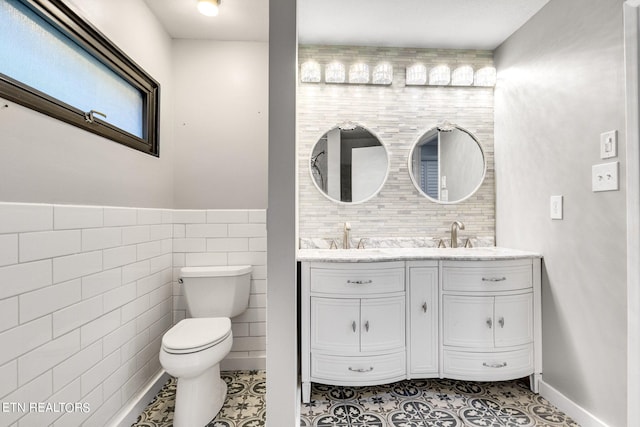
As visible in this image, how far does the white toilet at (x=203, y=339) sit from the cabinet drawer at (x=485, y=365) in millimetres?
1330

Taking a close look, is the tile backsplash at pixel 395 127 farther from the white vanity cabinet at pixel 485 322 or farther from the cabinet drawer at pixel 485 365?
the cabinet drawer at pixel 485 365

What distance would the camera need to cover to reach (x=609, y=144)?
1442 millimetres

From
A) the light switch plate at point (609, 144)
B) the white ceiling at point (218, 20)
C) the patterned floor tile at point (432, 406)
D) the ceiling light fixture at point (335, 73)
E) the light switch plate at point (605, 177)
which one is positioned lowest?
the patterned floor tile at point (432, 406)

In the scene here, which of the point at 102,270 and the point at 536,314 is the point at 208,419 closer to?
the point at 102,270

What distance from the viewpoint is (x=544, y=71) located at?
183cm

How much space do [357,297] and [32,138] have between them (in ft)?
5.29

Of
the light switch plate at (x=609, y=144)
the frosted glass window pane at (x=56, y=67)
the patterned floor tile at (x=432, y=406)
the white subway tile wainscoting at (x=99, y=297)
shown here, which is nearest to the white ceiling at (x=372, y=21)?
the frosted glass window pane at (x=56, y=67)

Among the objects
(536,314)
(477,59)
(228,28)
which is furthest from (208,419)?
(477,59)

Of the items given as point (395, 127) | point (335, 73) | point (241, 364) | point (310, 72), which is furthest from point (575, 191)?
point (241, 364)

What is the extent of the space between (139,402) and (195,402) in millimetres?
370

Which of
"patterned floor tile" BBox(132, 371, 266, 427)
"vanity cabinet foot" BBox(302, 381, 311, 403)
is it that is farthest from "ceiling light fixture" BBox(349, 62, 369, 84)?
"patterned floor tile" BBox(132, 371, 266, 427)

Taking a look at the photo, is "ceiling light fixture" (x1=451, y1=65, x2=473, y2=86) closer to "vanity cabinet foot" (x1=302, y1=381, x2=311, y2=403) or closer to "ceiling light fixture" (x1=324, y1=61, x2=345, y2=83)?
"ceiling light fixture" (x1=324, y1=61, x2=345, y2=83)

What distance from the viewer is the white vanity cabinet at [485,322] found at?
1.79 metres

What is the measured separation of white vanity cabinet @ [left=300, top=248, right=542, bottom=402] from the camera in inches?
68.8
